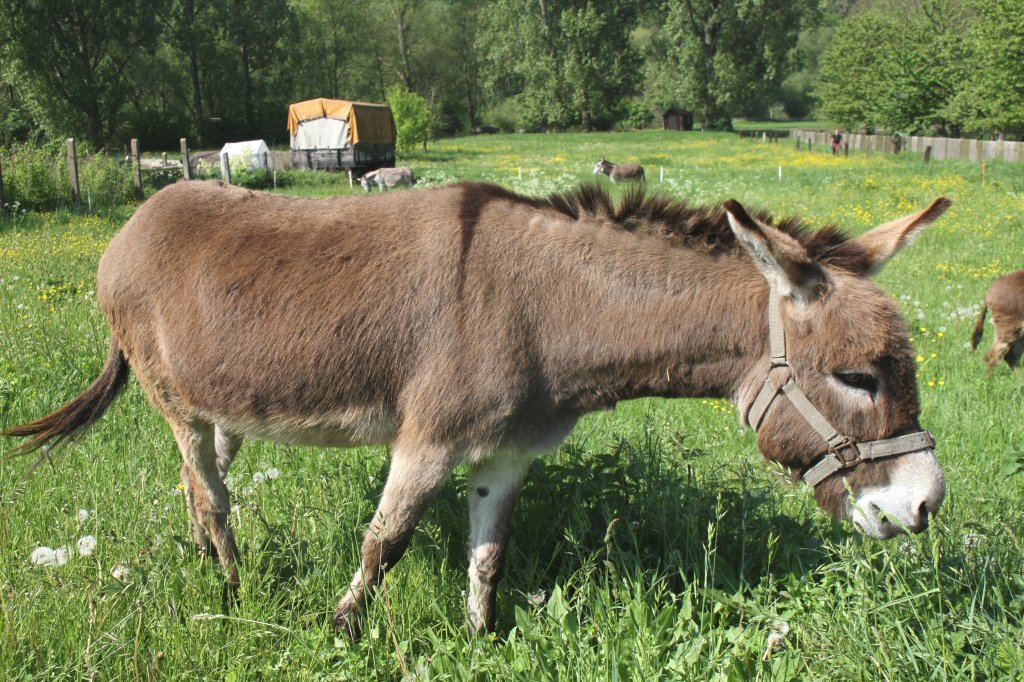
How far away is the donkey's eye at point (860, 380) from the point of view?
286cm

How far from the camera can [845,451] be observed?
2.89m

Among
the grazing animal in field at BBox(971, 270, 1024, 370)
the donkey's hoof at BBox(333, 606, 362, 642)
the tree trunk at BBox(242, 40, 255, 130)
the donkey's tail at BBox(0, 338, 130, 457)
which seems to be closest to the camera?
the donkey's hoof at BBox(333, 606, 362, 642)

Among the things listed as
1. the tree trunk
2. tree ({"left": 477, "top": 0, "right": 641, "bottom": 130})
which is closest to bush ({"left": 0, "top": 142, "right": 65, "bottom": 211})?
the tree trunk

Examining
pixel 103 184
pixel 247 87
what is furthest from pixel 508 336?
pixel 247 87

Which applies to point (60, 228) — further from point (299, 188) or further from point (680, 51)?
point (680, 51)

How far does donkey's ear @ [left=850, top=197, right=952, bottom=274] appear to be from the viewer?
2869mm

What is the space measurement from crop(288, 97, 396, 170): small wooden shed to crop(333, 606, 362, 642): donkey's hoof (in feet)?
104

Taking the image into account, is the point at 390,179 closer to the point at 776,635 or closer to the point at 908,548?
the point at 908,548

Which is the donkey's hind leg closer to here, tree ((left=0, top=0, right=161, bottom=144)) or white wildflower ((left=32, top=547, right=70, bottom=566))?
white wildflower ((left=32, top=547, right=70, bottom=566))

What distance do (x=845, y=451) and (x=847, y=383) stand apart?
9.7 inches

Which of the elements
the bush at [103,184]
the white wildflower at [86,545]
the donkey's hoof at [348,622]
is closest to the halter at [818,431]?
the donkey's hoof at [348,622]

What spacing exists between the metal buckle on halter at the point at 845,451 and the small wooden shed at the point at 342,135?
106 feet

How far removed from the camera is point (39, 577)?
2.92 meters

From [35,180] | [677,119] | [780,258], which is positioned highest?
[677,119]
